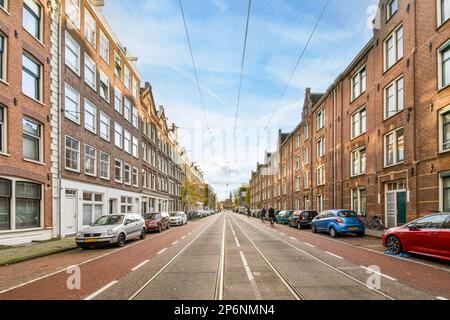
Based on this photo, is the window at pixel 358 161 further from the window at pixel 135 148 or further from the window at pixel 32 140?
the window at pixel 32 140

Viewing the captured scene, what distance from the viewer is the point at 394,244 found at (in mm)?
11500

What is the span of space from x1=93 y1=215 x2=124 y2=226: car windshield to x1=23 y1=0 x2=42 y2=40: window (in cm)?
982

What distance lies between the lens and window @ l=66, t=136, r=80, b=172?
20047 mm

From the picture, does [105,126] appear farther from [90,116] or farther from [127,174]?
[127,174]

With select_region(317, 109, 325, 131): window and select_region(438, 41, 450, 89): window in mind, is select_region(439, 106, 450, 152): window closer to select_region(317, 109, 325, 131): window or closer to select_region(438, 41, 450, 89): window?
select_region(438, 41, 450, 89): window

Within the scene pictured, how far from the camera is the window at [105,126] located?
25.7 metres

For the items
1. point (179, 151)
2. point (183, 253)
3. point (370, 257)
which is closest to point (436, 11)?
point (370, 257)

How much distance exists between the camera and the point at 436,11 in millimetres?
16859

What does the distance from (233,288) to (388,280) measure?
345 centimetres

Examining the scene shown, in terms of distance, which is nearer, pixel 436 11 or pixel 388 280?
pixel 388 280

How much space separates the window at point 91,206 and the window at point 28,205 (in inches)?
209

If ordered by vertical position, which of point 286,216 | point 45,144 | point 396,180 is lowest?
point 286,216

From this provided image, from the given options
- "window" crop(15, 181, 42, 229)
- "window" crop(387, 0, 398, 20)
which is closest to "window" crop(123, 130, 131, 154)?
"window" crop(15, 181, 42, 229)
